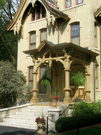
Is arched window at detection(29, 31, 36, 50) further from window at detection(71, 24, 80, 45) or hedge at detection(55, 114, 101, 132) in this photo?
hedge at detection(55, 114, 101, 132)

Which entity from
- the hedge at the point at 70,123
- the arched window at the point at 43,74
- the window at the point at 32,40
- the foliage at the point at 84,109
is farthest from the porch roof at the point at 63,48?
the hedge at the point at 70,123

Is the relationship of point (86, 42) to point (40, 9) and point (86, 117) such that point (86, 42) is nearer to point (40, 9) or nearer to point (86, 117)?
point (40, 9)

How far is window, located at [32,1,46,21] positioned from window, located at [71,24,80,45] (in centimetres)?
351

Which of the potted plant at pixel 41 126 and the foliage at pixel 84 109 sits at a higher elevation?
the foliage at pixel 84 109

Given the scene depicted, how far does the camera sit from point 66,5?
62.3ft

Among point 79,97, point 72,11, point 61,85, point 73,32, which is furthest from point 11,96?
point 72,11

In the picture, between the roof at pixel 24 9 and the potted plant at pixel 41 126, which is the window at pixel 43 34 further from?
the potted plant at pixel 41 126

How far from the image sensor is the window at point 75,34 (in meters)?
17.7

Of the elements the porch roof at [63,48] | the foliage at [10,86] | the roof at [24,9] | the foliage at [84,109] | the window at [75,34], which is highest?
the roof at [24,9]

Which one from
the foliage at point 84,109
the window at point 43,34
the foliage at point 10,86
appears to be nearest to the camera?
the foliage at point 84,109

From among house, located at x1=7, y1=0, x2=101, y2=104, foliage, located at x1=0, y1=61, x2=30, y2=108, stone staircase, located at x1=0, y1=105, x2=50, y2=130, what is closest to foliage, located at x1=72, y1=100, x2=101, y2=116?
house, located at x1=7, y1=0, x2=101, y2=104

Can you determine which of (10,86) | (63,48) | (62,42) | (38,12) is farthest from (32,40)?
(63,48)

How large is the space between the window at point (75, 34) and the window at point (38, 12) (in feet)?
11.5

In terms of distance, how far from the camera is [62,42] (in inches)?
728
